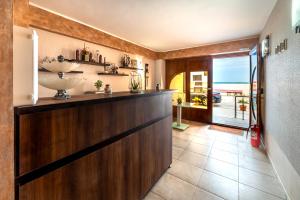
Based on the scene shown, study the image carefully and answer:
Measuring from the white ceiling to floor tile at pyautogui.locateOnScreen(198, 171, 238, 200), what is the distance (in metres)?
2.74

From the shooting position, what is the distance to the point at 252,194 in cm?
190

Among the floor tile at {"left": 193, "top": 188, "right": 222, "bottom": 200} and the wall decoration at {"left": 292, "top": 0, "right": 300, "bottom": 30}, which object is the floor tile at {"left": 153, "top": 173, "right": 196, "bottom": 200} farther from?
the wall decoration at {"left": 292, "top": 0, "right": 300, "bottom": 30}

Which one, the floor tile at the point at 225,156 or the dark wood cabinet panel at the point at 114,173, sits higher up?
the dark wood cabinet panel at the point at 114,173

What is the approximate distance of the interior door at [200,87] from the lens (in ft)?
16.7

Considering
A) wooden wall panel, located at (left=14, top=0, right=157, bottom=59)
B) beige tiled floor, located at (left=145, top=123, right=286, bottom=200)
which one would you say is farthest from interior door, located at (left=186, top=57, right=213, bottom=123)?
wooden wall panel, located at (left=14, top=0, right=157, bottom=59)

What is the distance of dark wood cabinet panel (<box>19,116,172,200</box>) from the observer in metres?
0.94

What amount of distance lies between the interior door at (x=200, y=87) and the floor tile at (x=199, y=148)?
1802mm

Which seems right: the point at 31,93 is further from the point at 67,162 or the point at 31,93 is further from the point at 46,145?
the point at 67,162

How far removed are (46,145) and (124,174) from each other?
2.92 ft

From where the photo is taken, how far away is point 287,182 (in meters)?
1.84

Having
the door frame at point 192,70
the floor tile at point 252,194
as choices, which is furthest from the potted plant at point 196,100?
the floor tile at point 252,194

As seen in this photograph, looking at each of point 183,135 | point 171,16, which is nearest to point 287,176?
point 183,135

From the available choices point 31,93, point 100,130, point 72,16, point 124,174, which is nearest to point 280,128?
point 124,174

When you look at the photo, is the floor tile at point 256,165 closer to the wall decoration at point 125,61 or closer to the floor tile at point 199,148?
the floor tile at point 199,148
